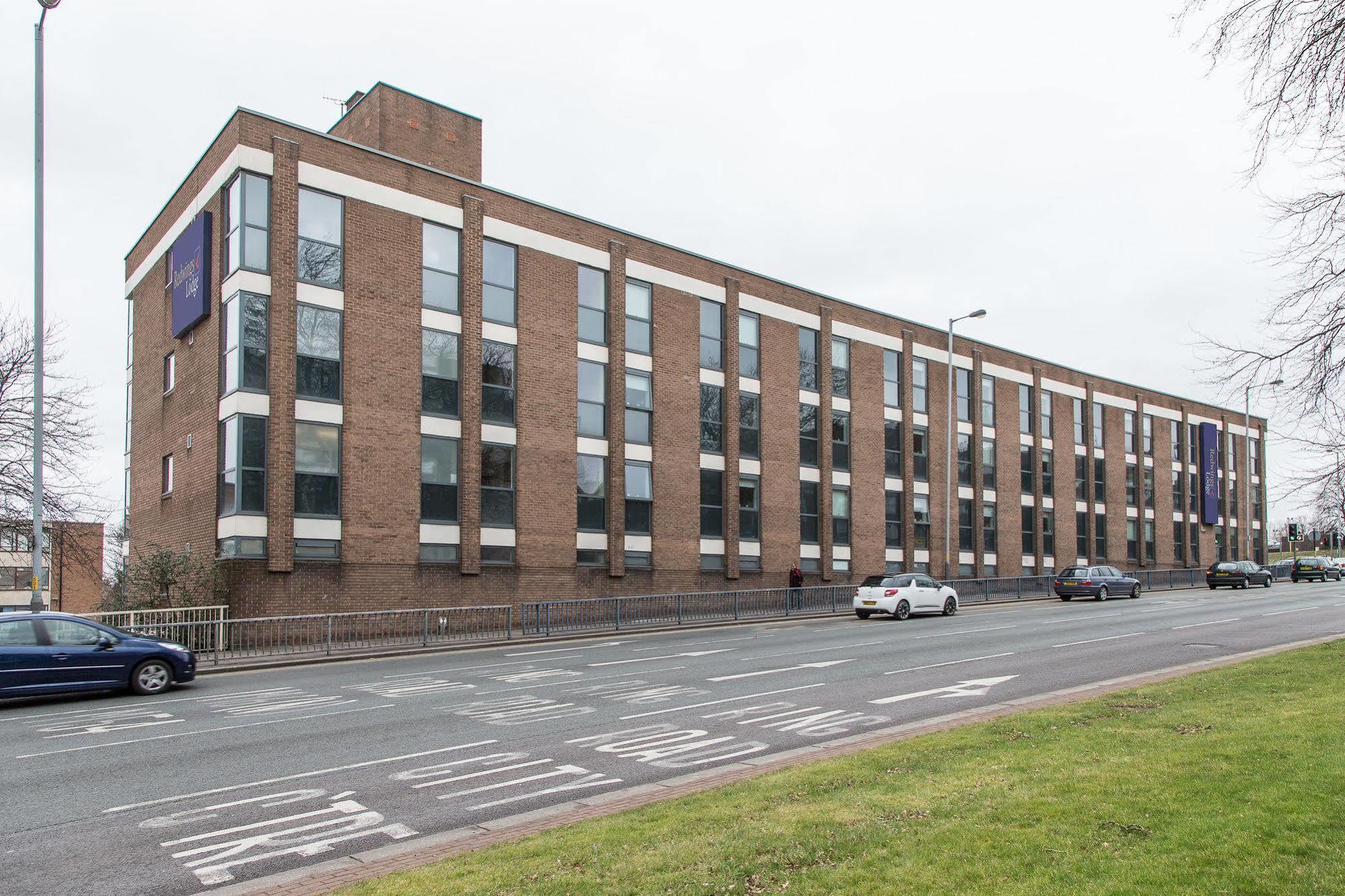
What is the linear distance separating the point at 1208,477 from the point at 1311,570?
800 centimetres

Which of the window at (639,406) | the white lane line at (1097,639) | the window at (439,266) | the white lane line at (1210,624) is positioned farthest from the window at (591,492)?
the white lane line at (1210,624)

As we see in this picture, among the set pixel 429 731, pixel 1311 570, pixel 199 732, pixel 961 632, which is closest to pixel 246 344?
pixel 199 732

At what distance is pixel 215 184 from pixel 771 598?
800 inches

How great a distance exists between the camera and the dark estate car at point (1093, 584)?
41125 millimetres

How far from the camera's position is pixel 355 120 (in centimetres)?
3359

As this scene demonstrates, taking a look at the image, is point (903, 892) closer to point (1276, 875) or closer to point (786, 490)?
point (1276, 875)

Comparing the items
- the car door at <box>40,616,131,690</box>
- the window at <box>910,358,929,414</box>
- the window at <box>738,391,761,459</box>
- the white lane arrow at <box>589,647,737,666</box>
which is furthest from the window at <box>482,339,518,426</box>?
the window at <box>910,358,929,414</box>

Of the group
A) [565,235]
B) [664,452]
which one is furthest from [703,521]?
[565,235]

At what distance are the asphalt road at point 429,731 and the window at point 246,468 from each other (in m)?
5.99

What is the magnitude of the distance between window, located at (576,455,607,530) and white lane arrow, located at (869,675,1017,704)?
17700 millimetres

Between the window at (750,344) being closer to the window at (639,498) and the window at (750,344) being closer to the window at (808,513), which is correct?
the window at (808,513)

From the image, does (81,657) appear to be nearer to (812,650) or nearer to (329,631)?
(329,631)

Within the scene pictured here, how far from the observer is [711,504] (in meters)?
36.5

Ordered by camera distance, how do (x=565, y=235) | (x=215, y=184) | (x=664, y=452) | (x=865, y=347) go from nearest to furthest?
(x=215, y=184) → (x=565, y=235) → (x=664, y=452) → (x=865, y=347)
